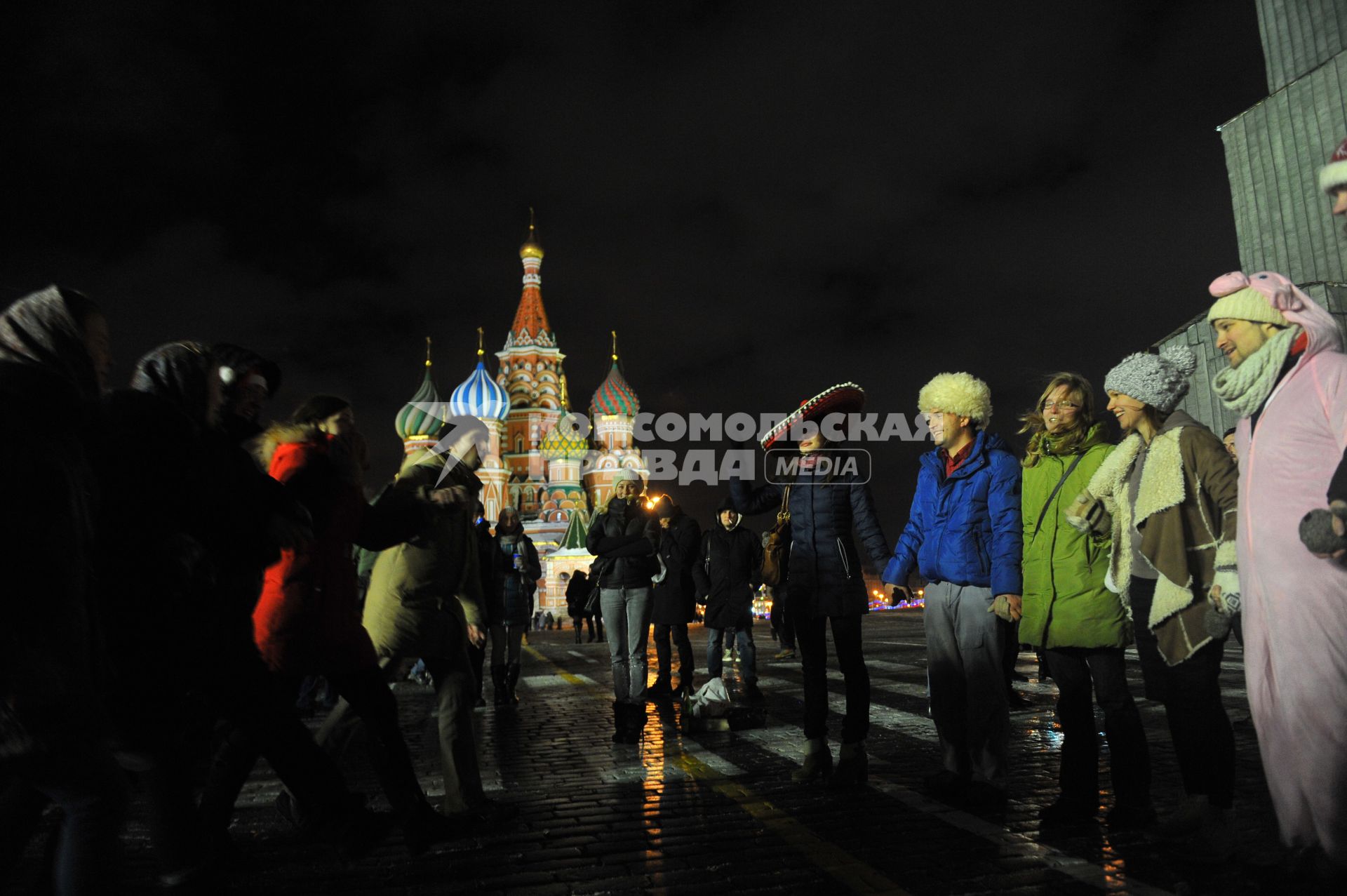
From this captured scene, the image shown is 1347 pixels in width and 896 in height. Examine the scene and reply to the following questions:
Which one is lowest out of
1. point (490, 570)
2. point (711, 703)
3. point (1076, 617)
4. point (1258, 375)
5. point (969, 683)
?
point (711, 703)

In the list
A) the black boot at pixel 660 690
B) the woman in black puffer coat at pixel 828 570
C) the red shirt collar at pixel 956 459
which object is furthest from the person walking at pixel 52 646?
the black boot at pixel 660 690

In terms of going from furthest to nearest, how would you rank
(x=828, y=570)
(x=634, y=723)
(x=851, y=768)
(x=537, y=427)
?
(x=537, y=427) → (x=634, y=723) → (x=828, y=570) → (x=851, y=768)

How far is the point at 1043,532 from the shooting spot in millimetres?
4387

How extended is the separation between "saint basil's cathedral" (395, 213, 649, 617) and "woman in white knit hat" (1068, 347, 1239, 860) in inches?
2701

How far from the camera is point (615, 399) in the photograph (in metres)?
86.9

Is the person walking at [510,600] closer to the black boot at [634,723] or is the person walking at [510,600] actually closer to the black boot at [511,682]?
the black boot at [511,682]

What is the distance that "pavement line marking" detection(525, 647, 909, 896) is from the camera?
10.7 feet

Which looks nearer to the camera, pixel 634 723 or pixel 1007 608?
pixel 1007 608

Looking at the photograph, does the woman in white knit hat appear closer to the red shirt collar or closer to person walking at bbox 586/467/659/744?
the red shirt collar

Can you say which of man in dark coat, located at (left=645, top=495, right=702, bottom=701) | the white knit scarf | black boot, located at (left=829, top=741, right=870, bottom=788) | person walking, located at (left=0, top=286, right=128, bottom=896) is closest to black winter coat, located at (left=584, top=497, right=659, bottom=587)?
man in dark coat, located at (left=645, top=495, right=702, bottom=701)

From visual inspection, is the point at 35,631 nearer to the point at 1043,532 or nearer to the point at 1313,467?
the point at 1313,467

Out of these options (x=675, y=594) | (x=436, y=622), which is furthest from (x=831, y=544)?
(x=675, y=594)

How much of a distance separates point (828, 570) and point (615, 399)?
82174 mm

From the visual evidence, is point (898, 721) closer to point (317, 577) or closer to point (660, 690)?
point (660, 690)
